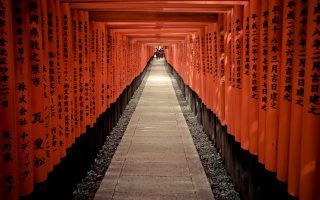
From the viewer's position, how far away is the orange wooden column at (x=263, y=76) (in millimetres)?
5082

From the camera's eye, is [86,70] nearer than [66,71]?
No

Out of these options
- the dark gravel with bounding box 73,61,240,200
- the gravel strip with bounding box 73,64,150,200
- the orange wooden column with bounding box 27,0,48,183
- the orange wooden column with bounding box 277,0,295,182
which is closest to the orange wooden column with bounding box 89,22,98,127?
the gravel strip with bounding box 73,64,150,200

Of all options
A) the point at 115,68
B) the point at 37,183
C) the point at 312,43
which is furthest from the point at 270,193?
the point at 115,68

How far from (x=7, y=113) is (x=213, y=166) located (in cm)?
627

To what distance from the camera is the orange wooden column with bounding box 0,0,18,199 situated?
379 centimetres

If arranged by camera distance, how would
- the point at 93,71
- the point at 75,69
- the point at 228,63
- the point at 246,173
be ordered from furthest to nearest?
the point at 93,71
the point at 228,63
the point at 75,69
the point at 246,173

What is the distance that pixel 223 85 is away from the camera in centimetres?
866

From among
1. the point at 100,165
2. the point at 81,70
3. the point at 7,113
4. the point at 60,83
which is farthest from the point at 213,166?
the point at 7,113

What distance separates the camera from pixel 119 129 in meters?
13.5

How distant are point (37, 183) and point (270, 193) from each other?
3288mm

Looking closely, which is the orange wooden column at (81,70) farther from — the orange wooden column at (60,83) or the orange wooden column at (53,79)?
the orange wooden column at (53,79)

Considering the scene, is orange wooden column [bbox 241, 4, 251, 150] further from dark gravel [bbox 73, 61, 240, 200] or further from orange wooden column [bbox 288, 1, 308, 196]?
orange wooden column [bbox 288, 1, 308, 196]

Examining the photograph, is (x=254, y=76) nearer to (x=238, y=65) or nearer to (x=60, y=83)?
(x=238, y=65)

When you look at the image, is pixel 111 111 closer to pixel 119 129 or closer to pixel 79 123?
pixel 119 129
